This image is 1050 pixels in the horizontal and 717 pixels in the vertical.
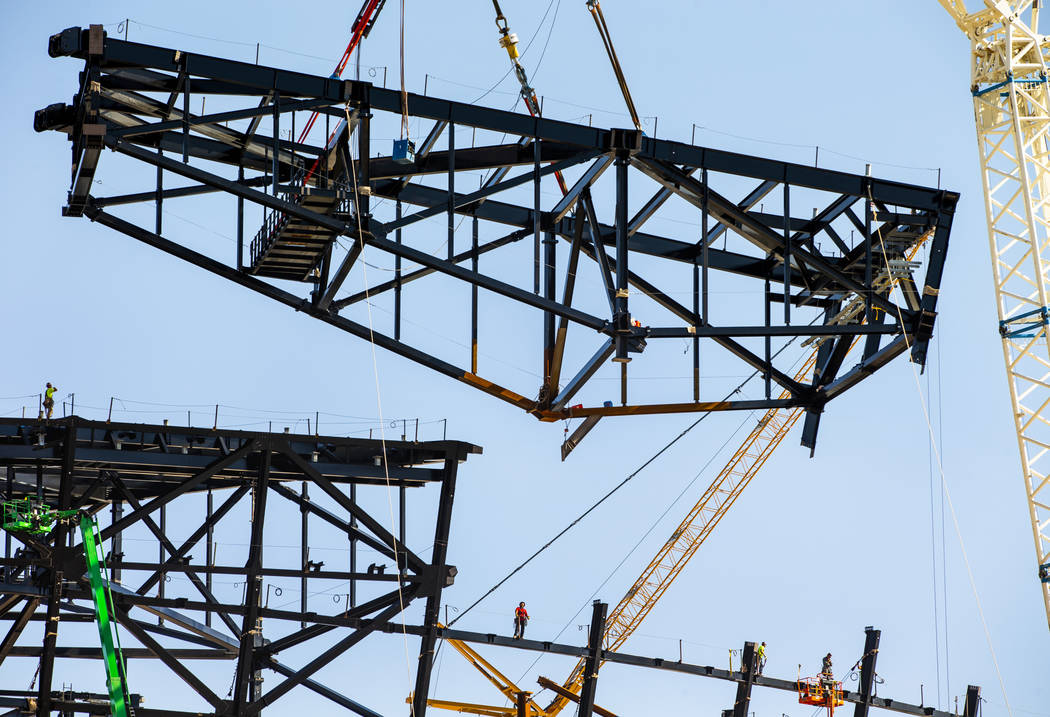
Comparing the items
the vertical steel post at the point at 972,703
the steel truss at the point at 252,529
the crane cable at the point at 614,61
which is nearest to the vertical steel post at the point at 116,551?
the steel truss at the point at 252,529

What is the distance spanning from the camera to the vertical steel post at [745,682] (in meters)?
58.0

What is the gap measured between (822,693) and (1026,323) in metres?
21.5

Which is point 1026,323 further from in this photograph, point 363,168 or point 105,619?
point 105,619

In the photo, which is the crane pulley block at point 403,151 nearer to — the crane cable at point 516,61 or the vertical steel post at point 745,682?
the crane cable at point 516,61

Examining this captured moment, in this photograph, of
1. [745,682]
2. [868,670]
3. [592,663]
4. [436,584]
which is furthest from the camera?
[868,670]

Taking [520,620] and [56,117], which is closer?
[56,117]

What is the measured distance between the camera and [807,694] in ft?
211

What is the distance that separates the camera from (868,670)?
6088 centimetres

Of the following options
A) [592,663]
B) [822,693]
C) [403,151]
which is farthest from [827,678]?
[403,151]

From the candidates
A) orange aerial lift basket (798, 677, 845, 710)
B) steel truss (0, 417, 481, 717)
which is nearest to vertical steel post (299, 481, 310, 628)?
steel truss (0, 417, 481, 717)

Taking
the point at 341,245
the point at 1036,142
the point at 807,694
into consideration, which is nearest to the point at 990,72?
the point at 1036,142

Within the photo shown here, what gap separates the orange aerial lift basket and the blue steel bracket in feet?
65.8

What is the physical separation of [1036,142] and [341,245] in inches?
910

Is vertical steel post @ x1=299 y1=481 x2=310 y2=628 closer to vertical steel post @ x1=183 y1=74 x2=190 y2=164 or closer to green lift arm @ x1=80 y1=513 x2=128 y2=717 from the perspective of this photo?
green lift arm @ x1=80 y1=513 x2=128 y2=717
